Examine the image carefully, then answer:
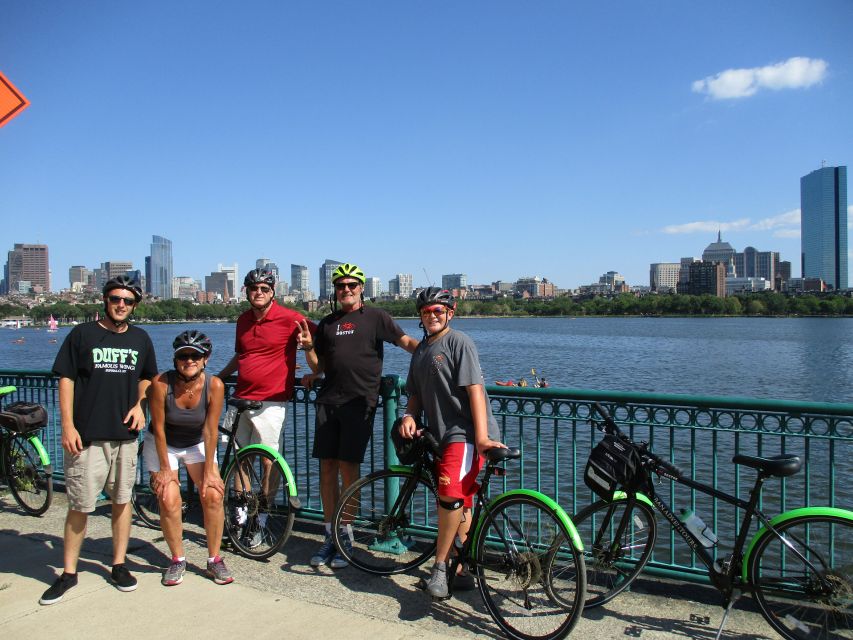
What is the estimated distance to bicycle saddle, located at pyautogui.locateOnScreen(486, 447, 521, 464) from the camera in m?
4.27

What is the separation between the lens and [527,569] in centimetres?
437

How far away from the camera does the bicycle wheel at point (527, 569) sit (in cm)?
421

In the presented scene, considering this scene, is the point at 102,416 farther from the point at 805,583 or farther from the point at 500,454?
the point at 805,583

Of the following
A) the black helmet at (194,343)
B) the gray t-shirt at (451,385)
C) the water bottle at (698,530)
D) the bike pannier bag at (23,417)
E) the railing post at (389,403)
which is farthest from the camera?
the bike pannier bag at (23,417)

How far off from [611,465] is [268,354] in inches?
113

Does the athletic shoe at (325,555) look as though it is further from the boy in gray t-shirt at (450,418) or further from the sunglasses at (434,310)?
the sunglasses at (434,310)

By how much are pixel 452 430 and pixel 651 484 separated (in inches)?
50.4

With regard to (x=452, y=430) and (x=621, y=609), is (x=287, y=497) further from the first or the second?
(x=621, y=609)

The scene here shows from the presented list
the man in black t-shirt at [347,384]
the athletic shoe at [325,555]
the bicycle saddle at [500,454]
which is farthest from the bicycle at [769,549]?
the athletic shoe at [325,555]

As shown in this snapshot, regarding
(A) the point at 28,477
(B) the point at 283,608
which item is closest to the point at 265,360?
(B) the point at 283,608

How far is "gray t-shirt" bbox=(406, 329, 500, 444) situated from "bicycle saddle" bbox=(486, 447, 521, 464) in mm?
211

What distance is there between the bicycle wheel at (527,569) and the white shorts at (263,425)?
2.05 metres

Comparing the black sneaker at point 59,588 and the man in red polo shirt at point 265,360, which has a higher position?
the man in red polo shirt at point 265,360

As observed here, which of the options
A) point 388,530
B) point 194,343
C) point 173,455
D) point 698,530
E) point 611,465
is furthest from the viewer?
point 388,530
